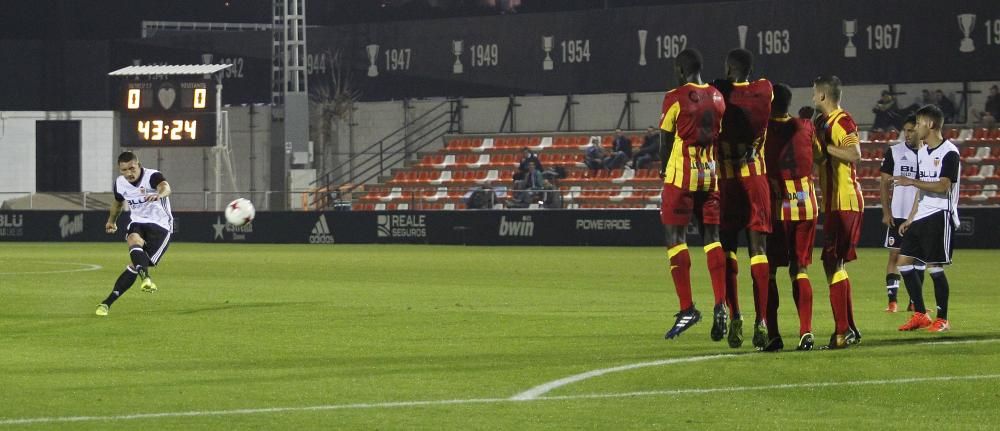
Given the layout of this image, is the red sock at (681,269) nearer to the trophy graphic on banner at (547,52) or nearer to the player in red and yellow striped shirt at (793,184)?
the player in red and yellow striped shirt at (793,184)

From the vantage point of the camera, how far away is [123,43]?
187 ft

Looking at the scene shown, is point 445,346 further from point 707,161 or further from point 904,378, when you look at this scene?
point 904,378

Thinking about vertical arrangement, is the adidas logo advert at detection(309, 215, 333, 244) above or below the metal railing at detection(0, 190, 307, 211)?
below

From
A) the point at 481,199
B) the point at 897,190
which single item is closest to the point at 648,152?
the point at 481,199

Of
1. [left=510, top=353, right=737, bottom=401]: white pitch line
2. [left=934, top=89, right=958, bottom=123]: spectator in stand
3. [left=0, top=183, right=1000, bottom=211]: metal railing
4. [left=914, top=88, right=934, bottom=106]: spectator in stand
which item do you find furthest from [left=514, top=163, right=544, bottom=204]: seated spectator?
[left=510, top=353, right=737, bottom=401]: white pitch line

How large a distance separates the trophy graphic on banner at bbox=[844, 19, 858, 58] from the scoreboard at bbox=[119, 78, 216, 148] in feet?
59.1

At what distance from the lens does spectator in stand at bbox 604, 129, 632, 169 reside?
146 feet

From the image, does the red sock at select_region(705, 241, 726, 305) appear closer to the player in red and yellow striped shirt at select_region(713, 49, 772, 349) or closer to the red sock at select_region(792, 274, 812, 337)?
the player in red and yellow striped shirt at select_region(713, 49, 772, 349)

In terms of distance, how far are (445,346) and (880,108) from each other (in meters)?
31.2

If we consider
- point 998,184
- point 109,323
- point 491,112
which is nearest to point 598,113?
point 491,112

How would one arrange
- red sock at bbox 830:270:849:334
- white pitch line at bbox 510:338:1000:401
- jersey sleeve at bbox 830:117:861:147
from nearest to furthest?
white pitch line at bbox 510:338:1000:401 → red sock at bbox 830:270:849:334 → jersey sleeve at bbox 830:117:861:147

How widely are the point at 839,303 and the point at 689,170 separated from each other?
1.51 metres

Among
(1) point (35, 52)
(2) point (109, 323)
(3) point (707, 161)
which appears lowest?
(2) point (109, 323)

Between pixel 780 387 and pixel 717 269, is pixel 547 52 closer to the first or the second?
pixel 717 269
